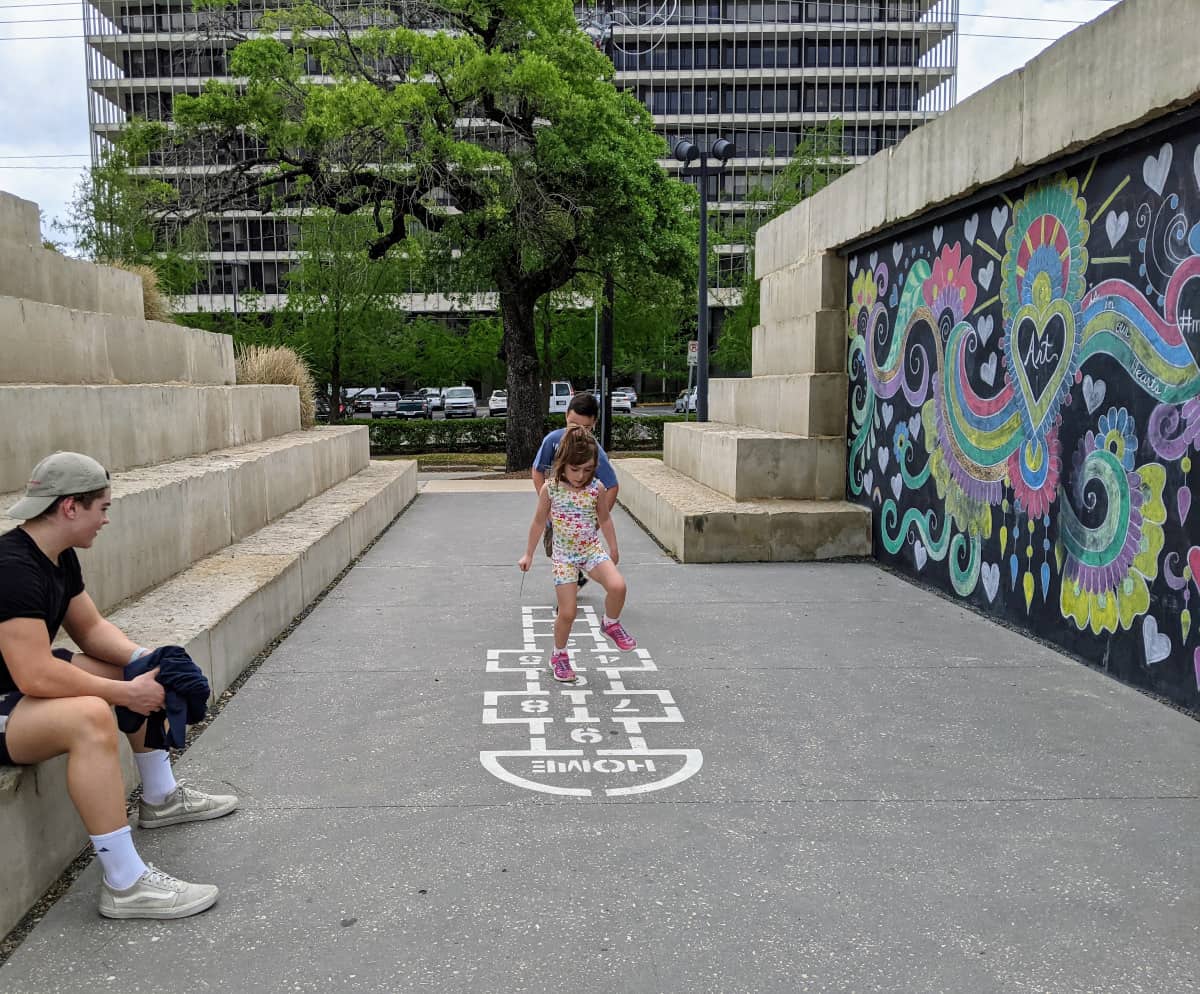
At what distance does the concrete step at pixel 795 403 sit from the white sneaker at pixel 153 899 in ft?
29.0

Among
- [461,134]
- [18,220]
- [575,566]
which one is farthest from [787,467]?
[461,134]

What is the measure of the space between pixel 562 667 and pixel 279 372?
31.3ft

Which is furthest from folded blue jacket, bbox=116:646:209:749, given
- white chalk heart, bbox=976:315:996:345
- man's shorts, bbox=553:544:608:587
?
white chalk heart, bbox=976:315:996:345

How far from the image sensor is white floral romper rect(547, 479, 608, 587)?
21.6ft

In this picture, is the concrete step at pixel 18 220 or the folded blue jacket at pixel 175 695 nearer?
the folded blue jacket at pixel 175 695

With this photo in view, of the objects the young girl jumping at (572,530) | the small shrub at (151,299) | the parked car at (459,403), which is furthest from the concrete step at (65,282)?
the parked car at (459,403)

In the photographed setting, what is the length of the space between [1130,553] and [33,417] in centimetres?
634

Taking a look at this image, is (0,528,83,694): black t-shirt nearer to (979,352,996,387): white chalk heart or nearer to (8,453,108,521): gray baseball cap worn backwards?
(8,453,108,521): gray baseball cap worn backwards

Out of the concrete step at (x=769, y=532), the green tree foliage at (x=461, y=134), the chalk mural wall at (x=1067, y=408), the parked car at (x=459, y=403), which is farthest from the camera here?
the parked car at (x=459, y=403)

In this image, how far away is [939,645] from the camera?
7.27 m

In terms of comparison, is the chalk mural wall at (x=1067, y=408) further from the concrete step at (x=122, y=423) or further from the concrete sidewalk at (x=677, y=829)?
Result: the concrete step at (x=122, y=423)

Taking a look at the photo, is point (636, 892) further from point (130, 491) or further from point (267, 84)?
point (267, 84)

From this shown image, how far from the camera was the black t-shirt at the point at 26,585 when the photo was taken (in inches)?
134

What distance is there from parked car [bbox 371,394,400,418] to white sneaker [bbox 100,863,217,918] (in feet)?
177
